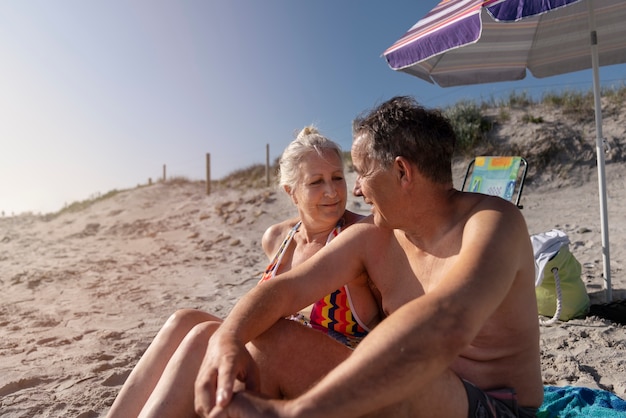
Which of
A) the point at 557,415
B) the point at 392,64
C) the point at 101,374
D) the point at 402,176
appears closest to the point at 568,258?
the point at 557,415

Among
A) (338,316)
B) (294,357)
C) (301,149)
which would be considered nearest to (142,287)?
(301,149)

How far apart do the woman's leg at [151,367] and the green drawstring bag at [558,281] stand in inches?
102

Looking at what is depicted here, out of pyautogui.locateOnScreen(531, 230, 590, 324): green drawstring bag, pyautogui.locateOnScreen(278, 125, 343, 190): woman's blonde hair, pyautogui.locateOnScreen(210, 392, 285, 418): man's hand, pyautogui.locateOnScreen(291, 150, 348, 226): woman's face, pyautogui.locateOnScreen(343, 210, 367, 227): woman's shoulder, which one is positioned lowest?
pyautogui.locateOnScreen(531, 230, 590, 324): green drawstring bag

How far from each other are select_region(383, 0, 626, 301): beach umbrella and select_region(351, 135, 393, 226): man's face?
5.64 feet

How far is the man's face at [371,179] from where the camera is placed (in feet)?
5.34

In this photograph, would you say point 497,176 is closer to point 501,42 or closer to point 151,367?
point 501,42

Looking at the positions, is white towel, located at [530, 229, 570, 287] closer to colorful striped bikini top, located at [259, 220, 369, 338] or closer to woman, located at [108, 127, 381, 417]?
woman, located at [108, 127, 381, 417]

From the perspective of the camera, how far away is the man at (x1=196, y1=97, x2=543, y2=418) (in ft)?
3.71

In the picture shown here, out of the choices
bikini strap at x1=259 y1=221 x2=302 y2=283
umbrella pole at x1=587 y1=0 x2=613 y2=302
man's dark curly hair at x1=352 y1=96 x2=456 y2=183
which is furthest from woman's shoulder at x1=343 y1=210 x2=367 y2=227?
umbrella pole at x1=587 y1=0 x2=613 y2=302

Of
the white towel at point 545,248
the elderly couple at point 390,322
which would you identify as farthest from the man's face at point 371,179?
the white towel at point 545,248

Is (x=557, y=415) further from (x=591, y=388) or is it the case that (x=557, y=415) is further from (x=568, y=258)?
(x=568, y=258)

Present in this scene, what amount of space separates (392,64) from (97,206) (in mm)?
16115

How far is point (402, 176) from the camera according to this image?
159 centimetres

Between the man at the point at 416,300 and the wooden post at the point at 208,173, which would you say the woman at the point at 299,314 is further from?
the wooden post at the point at 208,173
